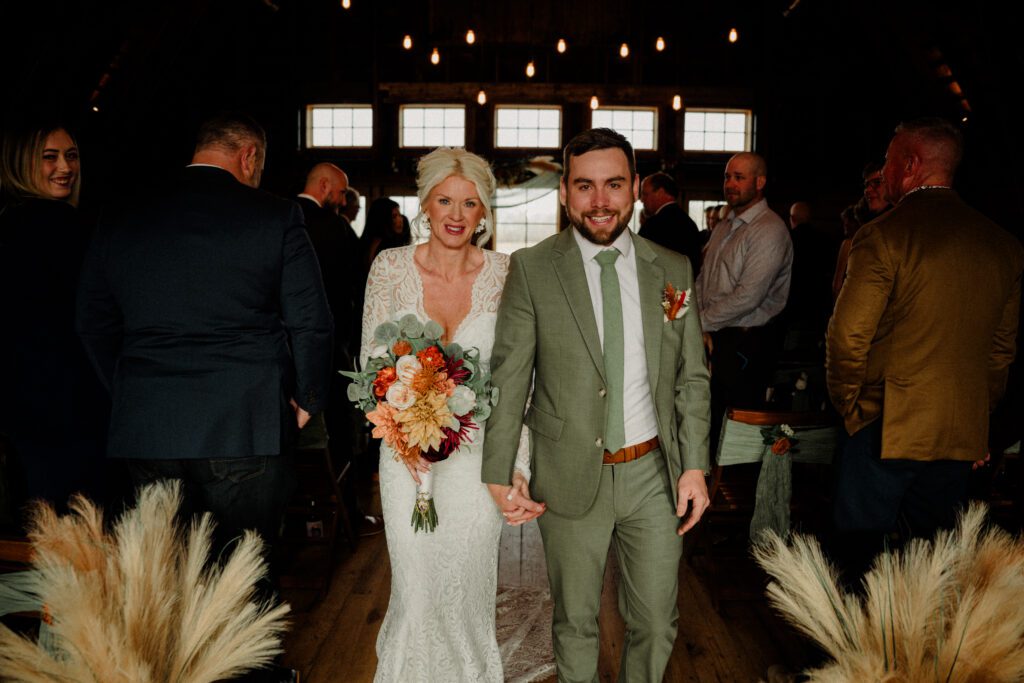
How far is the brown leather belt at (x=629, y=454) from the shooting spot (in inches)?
83.3

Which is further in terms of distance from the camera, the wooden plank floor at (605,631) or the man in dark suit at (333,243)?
the man in dark suit at (333,243)

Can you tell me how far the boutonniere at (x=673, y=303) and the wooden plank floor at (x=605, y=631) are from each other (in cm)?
133

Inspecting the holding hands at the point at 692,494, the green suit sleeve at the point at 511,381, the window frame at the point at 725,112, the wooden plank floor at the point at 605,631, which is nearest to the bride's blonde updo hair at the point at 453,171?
the green suit sleeve at the point at 511,381

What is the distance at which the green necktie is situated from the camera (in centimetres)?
210

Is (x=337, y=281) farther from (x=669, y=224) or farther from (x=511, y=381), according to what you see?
(x=511, y=381)

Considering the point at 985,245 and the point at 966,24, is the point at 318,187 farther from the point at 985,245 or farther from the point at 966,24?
the point at 966,24

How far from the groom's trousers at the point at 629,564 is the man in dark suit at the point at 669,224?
10.1ft

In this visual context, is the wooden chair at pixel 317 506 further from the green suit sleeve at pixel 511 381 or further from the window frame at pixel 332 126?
the window frame at pixel 332 126

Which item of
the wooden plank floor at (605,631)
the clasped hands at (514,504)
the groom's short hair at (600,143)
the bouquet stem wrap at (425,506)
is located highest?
the groom's short hair at (600,143)

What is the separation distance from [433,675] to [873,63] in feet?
33.6

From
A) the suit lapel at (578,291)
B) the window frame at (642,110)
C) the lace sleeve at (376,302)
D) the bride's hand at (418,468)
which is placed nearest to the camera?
the suit lapel at (578,291)

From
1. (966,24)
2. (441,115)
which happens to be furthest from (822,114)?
(441,115)

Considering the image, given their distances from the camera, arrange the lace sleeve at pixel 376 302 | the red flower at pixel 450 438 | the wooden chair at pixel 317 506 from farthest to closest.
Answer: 1. the wooden chair at pixel 317 506
2. the lace sleeve at pixel 376 302
3. the red flower at pixel 450 438

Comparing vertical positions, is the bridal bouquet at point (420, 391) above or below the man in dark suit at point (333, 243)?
below
